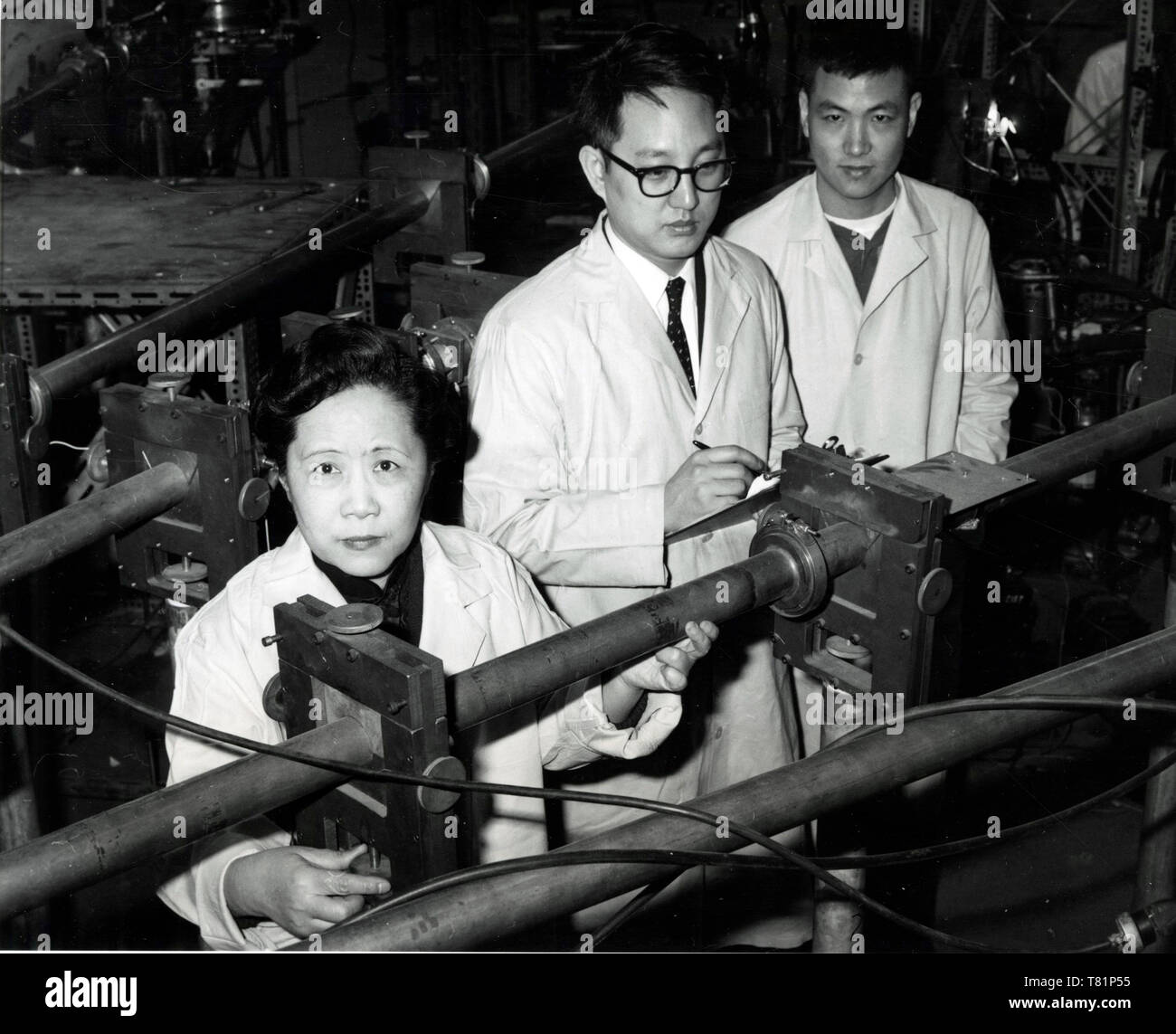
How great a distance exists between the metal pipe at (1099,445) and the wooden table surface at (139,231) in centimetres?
179

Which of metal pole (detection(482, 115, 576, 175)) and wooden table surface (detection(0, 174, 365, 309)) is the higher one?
Answer: metal pole (detection(482, 115, 576, 175))

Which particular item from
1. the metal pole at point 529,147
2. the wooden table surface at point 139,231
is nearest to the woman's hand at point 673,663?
the wooden table surface at point 139,231

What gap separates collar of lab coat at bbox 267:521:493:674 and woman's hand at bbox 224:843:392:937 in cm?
36

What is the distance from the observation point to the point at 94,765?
3.31 m

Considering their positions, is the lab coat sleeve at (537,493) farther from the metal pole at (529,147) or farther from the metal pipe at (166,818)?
the metal pole at (529,147)

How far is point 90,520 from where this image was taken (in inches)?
72.0

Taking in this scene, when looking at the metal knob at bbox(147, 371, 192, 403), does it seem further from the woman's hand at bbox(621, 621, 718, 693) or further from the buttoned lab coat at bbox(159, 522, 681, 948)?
the woman's hand at bbox(621, 621, 718, 693)

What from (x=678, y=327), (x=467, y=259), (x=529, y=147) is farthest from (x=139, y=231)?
(x=678, y=327)

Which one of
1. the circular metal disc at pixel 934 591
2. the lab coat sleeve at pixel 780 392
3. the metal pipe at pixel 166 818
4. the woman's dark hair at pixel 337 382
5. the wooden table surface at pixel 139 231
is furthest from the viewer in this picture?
the wooden table surface at pixel 139 231

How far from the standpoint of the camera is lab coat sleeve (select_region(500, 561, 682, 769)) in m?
1.62

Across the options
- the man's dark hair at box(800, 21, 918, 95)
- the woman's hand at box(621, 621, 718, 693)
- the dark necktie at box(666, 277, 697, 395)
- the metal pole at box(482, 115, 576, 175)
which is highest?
the man's dark hair at box(800, 21, 918, 95)

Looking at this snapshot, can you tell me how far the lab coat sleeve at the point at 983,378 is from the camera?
2.57 metres

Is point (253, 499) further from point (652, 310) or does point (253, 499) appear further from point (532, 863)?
point (532, 863)

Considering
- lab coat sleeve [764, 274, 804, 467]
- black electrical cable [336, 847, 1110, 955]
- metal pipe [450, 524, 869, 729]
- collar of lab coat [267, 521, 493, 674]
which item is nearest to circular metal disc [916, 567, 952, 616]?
metal pipe [450, 524, 869, 729]
